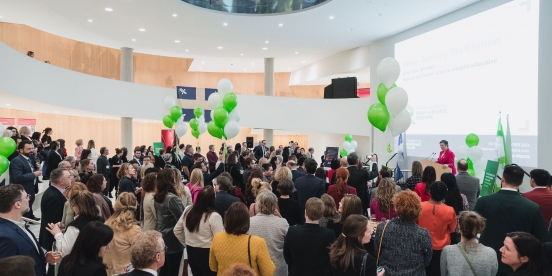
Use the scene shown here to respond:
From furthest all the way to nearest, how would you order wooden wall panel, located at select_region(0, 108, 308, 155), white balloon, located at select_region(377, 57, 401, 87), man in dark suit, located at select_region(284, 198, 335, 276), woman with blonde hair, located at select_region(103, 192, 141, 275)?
1. wooden wall panel, located at select_region(0, 108, 308, 155)
2. white balloon, located at select_region(377, 57, 401, 87)
3. woman with blonde hair, located at select_region(103, 192, 141, 275)
4. man in dark suit, located at select_region(284, 198, 335, 276)

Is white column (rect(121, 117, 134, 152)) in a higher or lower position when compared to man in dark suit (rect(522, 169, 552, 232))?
higher

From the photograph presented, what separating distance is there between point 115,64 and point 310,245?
19607 mm

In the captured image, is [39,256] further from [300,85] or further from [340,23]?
[300,85]

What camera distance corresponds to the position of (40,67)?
12266 mm

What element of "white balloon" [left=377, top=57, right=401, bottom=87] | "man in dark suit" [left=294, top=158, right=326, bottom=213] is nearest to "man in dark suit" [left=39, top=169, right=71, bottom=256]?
"man in dark suit" [left=294, top=158, right=326, bottom=213]

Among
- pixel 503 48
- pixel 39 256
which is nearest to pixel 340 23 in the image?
pixel 503 48

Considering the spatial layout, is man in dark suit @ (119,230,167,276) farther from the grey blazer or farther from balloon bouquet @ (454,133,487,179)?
balloon bouquet @ (454,133,487,179)

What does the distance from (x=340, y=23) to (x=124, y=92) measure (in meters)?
8.67

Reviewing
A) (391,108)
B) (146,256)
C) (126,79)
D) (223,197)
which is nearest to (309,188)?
(223,197)

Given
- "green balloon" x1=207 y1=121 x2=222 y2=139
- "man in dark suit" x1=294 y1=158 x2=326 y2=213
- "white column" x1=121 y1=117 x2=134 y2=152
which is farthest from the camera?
"white column" x1=121 y1=117 x2=134 y2=152

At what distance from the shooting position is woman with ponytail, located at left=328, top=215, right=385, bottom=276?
269 cm

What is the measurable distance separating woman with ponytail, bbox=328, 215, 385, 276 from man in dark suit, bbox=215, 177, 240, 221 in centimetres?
184

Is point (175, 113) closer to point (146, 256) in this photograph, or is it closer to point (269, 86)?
point (269, 86)

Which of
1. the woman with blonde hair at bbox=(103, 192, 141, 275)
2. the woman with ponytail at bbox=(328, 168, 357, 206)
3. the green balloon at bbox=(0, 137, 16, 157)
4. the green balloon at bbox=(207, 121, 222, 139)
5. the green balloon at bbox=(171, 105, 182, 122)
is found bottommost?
the woman with blonde hair at bbox=(103, 192, 141, 275)
